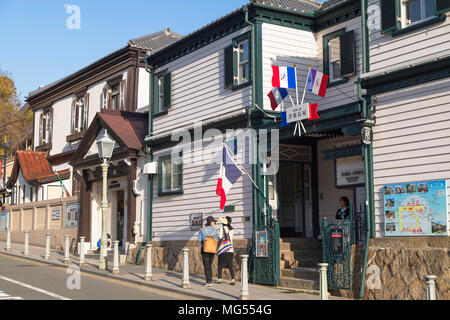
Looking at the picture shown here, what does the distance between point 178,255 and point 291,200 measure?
13.4 ft

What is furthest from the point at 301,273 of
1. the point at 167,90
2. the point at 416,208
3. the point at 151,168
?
the point at 167,90

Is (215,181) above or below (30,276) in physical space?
above

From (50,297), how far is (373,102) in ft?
27.3

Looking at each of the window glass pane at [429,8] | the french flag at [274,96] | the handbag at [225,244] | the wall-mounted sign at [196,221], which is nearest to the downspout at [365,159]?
the window glass pane at [429,8]

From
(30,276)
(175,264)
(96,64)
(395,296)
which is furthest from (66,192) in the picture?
(395,296)

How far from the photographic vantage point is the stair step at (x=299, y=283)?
1422cm

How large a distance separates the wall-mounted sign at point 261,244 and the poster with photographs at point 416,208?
367 cm

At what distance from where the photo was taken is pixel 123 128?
23031mm

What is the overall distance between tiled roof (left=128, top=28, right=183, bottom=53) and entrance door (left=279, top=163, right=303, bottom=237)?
934 centimetres

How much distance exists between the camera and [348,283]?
13391 millimetres

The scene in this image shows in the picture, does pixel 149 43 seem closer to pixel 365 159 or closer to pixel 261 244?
pixel 261 244

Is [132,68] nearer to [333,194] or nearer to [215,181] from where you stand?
[215,181]

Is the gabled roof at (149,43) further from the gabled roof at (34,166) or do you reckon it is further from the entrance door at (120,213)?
the entrance door at (120,213)

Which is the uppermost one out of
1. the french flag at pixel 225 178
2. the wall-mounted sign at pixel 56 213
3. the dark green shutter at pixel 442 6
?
the dark green shutter at pixel 442 6
